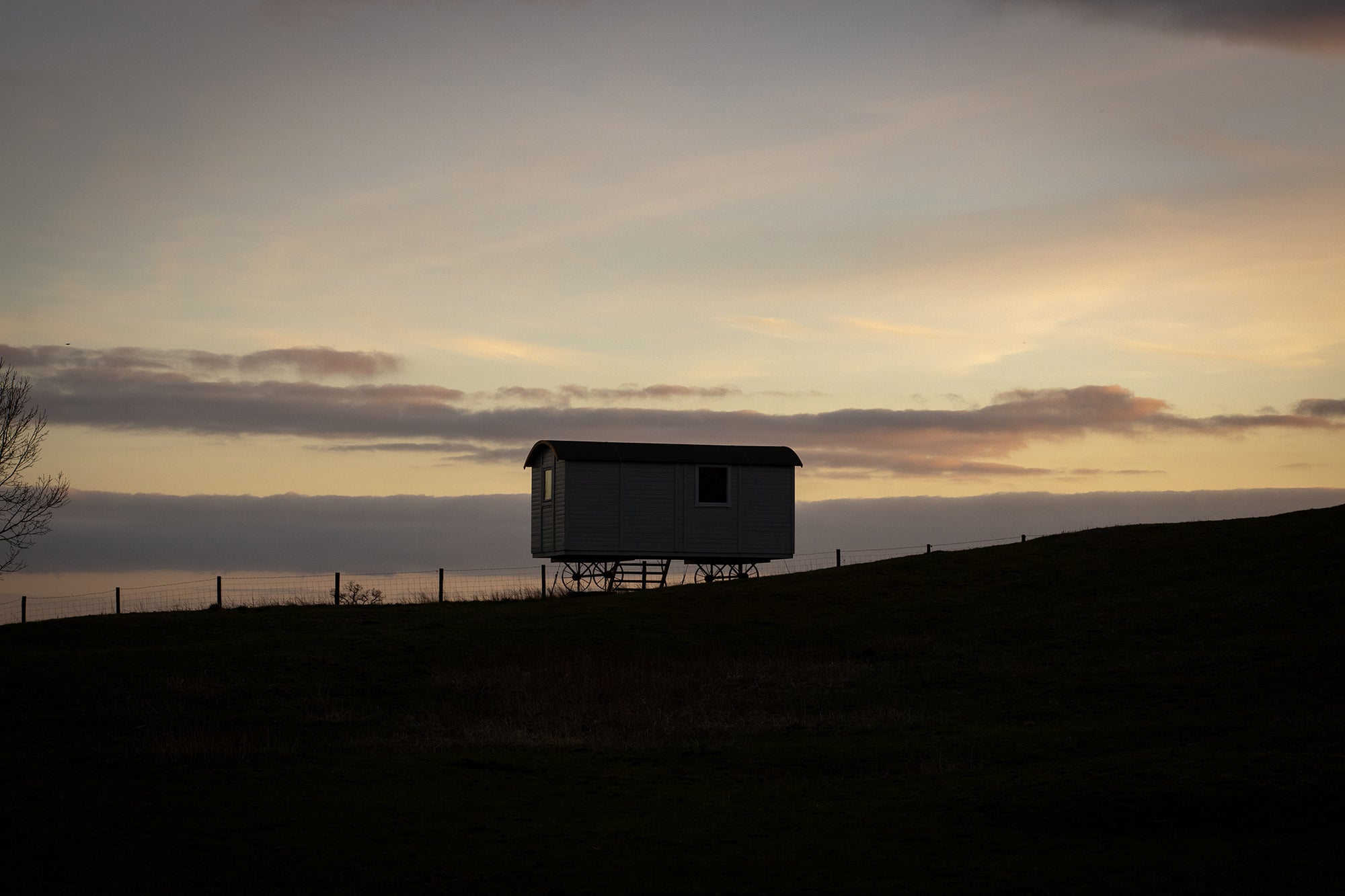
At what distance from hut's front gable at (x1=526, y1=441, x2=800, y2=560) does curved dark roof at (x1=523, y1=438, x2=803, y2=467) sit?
4 centimetres

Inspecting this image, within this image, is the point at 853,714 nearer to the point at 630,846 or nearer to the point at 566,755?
the point at 566,755

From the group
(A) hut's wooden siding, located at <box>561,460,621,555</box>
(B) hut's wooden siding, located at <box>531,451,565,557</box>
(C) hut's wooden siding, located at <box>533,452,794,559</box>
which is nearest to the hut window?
(C) hut's wooden siding, located at <box>533,452,794,559</box>

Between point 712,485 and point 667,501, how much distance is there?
1815mm

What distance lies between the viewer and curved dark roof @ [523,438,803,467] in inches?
1662

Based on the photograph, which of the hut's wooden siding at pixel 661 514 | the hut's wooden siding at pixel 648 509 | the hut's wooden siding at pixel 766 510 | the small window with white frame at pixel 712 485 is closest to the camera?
the hut's wooden siding at pixel 661 514

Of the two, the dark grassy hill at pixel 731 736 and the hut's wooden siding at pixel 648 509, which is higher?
the hut's wooden siding at pixel 648 509

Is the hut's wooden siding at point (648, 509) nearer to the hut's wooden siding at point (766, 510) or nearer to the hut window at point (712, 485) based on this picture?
the hut window at point (712, 485)

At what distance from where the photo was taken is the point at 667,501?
42.8 m

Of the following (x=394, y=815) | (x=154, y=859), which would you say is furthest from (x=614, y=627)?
(x=154, y=859)

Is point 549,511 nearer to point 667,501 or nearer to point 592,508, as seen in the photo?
point 592,508

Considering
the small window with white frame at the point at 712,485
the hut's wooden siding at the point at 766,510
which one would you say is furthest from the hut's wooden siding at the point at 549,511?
the hut's wooden siding at the point at 766,510

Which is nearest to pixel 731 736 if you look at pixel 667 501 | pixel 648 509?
pixel 648 509

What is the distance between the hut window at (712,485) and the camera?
4316 cm

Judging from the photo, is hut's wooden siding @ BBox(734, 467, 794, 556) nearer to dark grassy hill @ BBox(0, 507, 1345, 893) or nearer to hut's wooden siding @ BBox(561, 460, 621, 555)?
hut's wooden siding @ BBox(561, 460, 621, 555)
